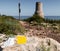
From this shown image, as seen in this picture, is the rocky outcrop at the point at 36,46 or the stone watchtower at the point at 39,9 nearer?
the rocky outcrop at the point at 36,46

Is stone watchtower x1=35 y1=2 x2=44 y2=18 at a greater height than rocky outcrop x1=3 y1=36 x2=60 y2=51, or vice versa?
rocky outcrop x1=3 y1=36 x2=60 y2=51

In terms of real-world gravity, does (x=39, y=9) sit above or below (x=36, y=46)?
below

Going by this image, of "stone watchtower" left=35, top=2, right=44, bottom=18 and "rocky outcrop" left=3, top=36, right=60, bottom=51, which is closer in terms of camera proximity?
"rocky outcrop" left=3, top=36, right=60, bottom=51

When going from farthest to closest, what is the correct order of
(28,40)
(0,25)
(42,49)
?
(0,25)
(28,40)
(42,49)

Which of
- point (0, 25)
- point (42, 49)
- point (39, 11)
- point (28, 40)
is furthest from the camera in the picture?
point (39, 11)

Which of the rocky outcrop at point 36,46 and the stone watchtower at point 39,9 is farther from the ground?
the rocky outcrop at point 36,46

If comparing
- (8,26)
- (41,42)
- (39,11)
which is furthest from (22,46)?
(39,11)

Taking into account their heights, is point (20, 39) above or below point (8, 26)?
above

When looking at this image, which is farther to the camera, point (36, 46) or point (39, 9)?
point (39, 9)

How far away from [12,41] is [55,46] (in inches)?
41.4

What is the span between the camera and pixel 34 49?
578cm

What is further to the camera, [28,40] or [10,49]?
[28,40]

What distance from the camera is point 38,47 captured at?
5.85 metres

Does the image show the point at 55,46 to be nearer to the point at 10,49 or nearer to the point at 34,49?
the point at 34,49
